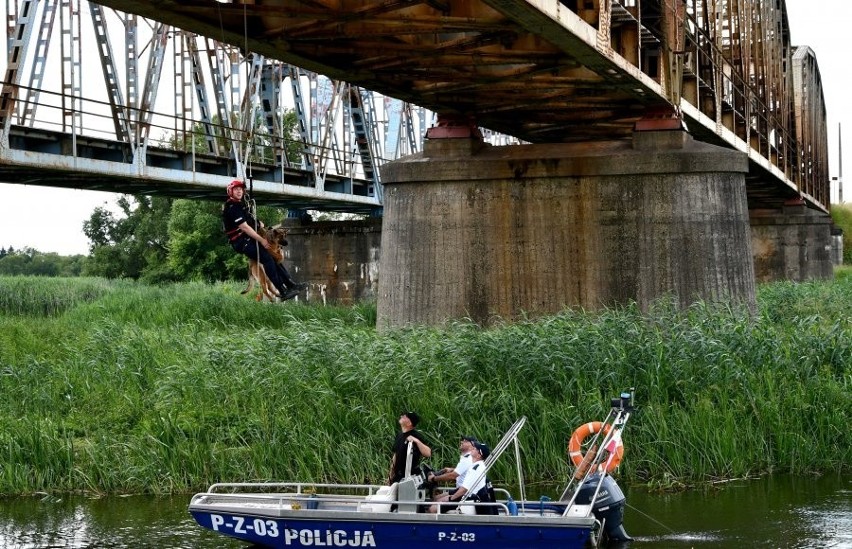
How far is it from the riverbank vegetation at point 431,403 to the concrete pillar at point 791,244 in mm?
37171

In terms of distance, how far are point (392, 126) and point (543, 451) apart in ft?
140

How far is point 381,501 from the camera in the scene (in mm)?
13930

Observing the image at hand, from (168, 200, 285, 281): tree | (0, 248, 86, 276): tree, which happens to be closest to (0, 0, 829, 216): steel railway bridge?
(168, 200, 285, 281): tree

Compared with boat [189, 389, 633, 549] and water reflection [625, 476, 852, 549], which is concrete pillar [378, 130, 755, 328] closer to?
water reflection [625, 476, 852, 549]

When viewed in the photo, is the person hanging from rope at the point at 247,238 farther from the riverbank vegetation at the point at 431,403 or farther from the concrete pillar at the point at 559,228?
the concrete pillar at the point at 559,228

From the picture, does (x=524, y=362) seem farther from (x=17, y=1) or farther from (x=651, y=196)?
(x=17, y=1)

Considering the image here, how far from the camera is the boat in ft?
44.3

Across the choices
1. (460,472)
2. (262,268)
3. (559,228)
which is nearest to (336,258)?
(559,228)

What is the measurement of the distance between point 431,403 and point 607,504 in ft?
13.2

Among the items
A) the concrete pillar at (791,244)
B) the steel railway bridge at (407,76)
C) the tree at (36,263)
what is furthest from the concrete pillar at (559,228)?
the tree at (36,263)

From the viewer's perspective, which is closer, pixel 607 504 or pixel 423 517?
pixel 423 517

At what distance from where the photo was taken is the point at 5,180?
2939 cm

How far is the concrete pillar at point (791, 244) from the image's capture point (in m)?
57.3

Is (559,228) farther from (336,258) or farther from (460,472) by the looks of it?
(336,258)
